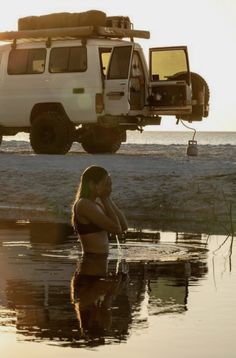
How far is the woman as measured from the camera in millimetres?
11008

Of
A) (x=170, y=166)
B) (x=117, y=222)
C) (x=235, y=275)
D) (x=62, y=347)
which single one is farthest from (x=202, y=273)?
(x=170, y=166)

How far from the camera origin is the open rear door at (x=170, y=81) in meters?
23.7

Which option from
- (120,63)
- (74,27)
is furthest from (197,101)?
(74,27)

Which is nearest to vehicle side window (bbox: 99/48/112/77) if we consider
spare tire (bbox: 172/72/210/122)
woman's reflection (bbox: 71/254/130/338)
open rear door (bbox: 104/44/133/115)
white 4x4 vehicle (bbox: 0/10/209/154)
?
white 4x4 vehicle (bbox: 0/10/209/154)

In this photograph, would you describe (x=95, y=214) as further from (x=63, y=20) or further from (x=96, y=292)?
(x=63, y=20)

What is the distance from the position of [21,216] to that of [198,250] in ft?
15.7

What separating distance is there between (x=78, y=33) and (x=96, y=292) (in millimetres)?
14696

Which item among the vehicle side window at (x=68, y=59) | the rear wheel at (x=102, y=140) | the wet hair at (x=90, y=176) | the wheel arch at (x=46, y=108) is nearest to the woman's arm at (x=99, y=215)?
the wet hair at (x=90, y=176)

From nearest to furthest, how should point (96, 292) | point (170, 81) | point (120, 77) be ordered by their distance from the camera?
point (96, 292), point (120, 77), point (170, 81)

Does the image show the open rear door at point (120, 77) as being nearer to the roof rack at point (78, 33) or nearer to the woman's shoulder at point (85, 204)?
the roof rack at point (78, 33)

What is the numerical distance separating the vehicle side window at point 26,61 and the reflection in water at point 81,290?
462 inches

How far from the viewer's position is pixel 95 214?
435 inches

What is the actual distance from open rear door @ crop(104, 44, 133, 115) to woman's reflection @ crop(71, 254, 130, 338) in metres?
12.1

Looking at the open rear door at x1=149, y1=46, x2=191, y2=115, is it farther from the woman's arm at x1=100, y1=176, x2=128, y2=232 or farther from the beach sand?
the woman's arm at x1=100, y1=176, x2=128, y2=232
